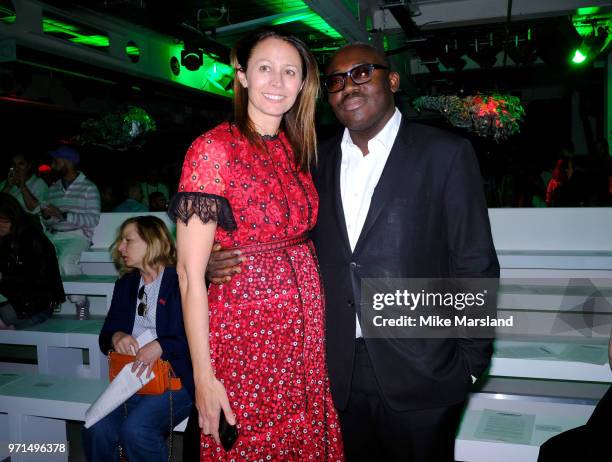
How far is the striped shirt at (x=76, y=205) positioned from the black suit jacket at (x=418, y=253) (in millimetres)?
3943

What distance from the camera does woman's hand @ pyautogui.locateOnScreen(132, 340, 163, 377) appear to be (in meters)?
2.58

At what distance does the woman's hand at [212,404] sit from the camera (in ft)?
4.61

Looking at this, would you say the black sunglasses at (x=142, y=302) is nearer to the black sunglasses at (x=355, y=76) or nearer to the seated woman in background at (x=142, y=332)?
the seated woman in background at (x=142, y=332)

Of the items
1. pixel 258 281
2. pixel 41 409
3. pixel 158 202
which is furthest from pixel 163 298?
pixel 158 202

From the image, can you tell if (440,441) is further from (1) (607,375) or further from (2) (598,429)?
(1) (607,375)

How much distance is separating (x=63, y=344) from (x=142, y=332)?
1.18 m

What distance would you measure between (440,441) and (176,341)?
1.53 m

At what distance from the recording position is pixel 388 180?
1.59m

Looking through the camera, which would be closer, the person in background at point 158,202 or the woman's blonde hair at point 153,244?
the woman's blonde hair at point 153,244

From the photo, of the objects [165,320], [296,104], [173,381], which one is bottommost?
[173,381]

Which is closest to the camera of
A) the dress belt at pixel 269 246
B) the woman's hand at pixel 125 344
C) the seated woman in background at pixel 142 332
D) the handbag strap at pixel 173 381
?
the dress belt at pixel 269 246

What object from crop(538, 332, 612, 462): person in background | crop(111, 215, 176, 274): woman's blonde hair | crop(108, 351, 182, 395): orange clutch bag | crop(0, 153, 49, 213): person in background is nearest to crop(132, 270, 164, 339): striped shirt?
crop(111, 215, 176, 274): woman's blonde hair

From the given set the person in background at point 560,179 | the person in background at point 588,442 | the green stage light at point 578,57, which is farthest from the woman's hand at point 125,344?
the green stage light at point 578,57

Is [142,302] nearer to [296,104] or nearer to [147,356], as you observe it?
[147,356]
